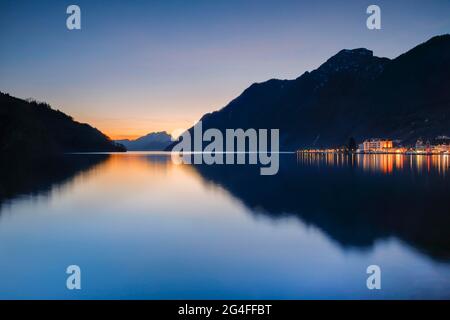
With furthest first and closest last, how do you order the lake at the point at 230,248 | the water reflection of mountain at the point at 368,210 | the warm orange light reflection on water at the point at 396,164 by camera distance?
the warm orange light reflection on water at the point at 396,164 < the water reflection of mountain at the point at 368,210 < the lake at the point at 230,248

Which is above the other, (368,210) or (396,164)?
(396,164)

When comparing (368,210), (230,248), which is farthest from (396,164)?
(230,248)

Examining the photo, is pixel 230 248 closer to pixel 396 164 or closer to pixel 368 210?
pixel 368 210

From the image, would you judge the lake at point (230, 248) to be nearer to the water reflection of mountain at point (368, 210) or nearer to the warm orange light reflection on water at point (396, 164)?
the water reflection of mountain at point (368, 210)

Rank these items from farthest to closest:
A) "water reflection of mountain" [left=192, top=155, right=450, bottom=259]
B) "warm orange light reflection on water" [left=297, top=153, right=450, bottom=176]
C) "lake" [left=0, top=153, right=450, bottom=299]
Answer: "warm orange light reflection on water" [left=297, top=153, right=450, bottom=176]
"water reflection of mountain" [left=192, top=155, right=450, bottom=259]
"lake" [left=0, top=153, right=450, bottom=299]

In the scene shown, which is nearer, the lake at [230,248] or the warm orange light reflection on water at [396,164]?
the lake at [230,248]

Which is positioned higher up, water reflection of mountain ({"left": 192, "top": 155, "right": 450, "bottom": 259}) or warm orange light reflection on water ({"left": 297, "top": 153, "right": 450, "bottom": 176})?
warm orange light reflection on water ({"left": 297, "top": 153, "right": 450, "bottom": 176})

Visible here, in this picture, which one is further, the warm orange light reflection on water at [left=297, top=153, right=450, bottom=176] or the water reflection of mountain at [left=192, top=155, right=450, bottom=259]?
the warm orange light reflection on water at [left=297, top=153, right=450, bottom=176]

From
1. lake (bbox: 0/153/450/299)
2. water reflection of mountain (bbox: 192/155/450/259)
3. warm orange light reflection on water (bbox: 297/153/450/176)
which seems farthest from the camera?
warm orange light reflection on water (bbox: 297/153/450/176)

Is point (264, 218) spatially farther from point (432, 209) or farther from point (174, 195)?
point (174, 195)

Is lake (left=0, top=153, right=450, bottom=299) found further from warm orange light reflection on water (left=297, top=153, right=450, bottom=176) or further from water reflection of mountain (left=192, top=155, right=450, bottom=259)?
warm orange light reflection on water (left=297, top=153, right=450, bottom=176)

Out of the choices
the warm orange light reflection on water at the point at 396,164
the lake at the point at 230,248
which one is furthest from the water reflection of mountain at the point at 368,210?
the warm orange light reflection on water at the point at 396,164

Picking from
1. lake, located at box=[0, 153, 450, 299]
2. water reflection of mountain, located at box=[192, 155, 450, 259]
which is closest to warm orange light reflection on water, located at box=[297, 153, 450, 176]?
water reflection of mountain, located at box=[192, 155, 450, 259]

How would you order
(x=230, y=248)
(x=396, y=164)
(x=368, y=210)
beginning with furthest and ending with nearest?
(x=396, y=164), (x=368, y=210), (x=230, y=248)
